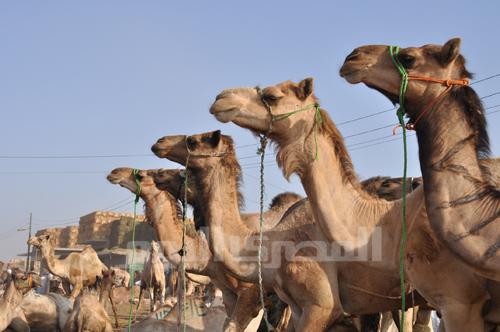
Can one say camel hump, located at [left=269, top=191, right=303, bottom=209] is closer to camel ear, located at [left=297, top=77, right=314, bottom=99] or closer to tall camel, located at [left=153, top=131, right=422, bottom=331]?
tall camel, located at [left=153, top=131, right=422, bottom=331]

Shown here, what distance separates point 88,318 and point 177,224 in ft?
9.70

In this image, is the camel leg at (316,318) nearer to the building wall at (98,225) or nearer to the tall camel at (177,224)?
the tall camel at (177,224)

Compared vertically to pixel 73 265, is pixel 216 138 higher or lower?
higher

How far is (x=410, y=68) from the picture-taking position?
4.41m

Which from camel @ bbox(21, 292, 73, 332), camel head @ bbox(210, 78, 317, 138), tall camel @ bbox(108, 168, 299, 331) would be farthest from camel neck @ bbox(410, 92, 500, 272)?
camel @ bbox(21, 292, 73, 332)

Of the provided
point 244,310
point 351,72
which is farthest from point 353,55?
point 244,310

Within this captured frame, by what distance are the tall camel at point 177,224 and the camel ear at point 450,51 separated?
193 inches

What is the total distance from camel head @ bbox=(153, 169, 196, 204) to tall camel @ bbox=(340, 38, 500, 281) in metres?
5.45

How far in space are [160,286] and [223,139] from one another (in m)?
15.5

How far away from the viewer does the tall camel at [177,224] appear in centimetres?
898

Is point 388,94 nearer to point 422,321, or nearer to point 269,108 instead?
point 269,108

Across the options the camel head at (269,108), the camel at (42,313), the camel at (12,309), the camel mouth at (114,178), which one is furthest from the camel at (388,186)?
the camel at (42,313)

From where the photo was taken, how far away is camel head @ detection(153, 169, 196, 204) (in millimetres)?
9767

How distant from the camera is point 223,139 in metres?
8.49
